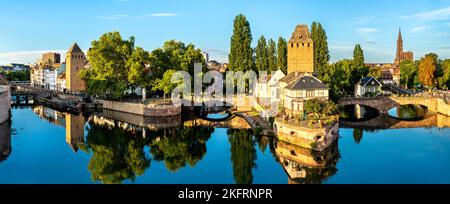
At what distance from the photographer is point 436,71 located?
7075cm

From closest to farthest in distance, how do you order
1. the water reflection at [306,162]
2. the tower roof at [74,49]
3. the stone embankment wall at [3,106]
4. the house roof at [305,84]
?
the water reflection at [306,162] → the stone embankment wall at [3,106] → the house roof at [305,84] → the tower roof at [74,49]

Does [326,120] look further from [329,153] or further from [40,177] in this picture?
[40,177]

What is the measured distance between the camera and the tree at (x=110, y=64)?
5841cm

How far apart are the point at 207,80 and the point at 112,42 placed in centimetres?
1447

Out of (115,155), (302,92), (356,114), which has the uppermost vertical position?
(302,92)

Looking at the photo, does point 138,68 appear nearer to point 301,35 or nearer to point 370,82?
point 301,35

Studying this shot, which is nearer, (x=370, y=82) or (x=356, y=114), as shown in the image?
(x=356, y=114)

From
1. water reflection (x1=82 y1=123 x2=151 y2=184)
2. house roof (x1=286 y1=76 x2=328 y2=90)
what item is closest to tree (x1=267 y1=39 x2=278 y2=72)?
house roof (x1=286 y1=76 x2=328 y2=90)

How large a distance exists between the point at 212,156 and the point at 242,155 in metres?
2.18

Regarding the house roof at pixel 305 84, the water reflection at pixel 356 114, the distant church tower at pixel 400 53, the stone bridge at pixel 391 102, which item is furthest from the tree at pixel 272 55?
the distant church tower at pixel 400 53

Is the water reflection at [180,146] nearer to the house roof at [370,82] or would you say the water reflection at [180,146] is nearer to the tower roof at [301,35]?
the tower roof at [301,35]

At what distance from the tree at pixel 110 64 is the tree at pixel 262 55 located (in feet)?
69.8

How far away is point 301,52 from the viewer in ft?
193

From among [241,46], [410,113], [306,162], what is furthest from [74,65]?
[306,162]
